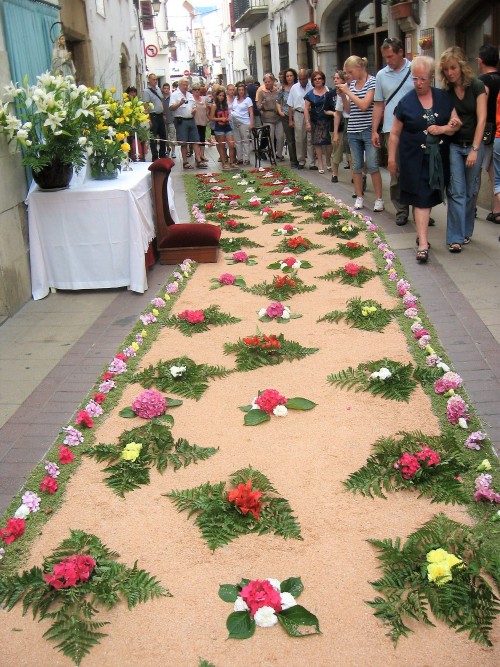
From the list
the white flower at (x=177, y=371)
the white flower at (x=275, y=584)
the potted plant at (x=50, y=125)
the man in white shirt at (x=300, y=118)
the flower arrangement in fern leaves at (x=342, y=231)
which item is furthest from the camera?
the man in white shirt at (x=300, y=118)

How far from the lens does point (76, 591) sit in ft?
8.73

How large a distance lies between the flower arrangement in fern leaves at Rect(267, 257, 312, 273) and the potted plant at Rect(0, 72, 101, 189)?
1.93m

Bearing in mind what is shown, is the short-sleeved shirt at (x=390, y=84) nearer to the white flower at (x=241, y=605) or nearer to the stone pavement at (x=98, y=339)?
the stone pavement at (x=98, y=339)

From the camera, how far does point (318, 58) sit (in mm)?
17453

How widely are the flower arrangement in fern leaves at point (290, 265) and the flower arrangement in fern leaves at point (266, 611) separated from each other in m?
4.43

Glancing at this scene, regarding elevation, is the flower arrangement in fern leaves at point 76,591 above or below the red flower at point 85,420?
below

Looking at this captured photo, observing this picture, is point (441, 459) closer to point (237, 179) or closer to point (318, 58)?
point (237, 179)

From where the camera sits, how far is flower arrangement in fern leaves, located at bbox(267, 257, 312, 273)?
6.82m

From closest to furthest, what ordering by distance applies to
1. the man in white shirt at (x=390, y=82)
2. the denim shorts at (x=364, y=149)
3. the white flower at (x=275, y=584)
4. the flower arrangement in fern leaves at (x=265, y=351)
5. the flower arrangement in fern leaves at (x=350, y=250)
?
the white flower at (x=275, y=584) → the flower arrangement in fern leaves at (x=265, y=351) → the flower arrangement in fern leaves at (x=350, y=250) → the man in white shirt at (x=390, y=82) → the denim shorts at (x=364, y=149)

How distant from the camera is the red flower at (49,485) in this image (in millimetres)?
3312

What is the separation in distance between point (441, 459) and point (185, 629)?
1.38 m

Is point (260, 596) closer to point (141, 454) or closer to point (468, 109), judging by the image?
point (141, 454)

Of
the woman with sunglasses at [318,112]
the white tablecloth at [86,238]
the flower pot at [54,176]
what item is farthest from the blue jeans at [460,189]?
the woman with sunglasses at [318,112]

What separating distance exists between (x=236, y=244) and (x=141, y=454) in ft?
14.8
